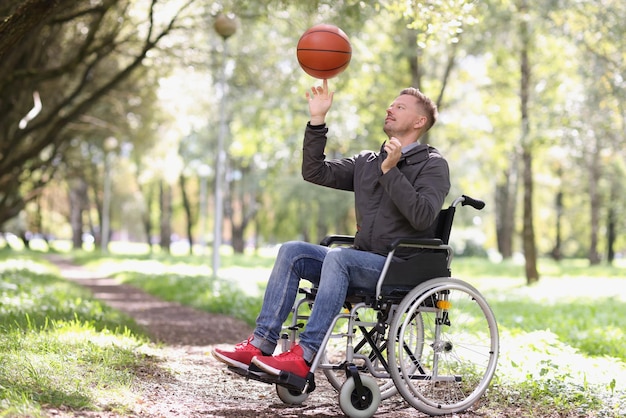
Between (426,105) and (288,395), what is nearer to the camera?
(288,395)

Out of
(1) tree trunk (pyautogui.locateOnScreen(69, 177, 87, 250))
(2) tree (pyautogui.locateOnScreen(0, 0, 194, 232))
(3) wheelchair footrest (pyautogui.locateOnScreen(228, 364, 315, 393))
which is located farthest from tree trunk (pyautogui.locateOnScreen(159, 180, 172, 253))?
(3) wheelchair footrest (pyautogui.locateOnScreen(228, 364, 315, 393))

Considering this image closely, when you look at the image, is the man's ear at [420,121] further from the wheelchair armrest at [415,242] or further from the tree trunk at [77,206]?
the tree trunk at [77,206]

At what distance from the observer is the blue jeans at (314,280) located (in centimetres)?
408

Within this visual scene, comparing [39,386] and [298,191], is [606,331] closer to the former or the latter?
[39,386]

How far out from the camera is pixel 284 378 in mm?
3967

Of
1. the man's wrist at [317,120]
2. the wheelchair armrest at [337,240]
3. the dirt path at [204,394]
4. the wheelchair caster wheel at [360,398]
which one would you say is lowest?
the dirt path at [204,394]

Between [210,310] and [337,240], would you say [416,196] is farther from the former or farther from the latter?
[210,310]

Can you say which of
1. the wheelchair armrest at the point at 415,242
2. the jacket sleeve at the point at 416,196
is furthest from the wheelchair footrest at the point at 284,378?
the jacket sleeve at the point at 416,196

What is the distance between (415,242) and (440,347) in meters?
0.68

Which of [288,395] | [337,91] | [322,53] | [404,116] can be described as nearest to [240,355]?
[288,395]

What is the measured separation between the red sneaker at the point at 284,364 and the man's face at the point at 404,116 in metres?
1.38

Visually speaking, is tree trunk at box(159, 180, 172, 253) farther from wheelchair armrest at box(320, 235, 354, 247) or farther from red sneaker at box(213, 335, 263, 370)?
red sneaker at box(213, 335, 263, 370)

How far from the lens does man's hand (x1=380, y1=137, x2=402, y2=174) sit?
405 cm

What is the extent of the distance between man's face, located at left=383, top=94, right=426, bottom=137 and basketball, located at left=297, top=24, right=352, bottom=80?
28.4 inches
